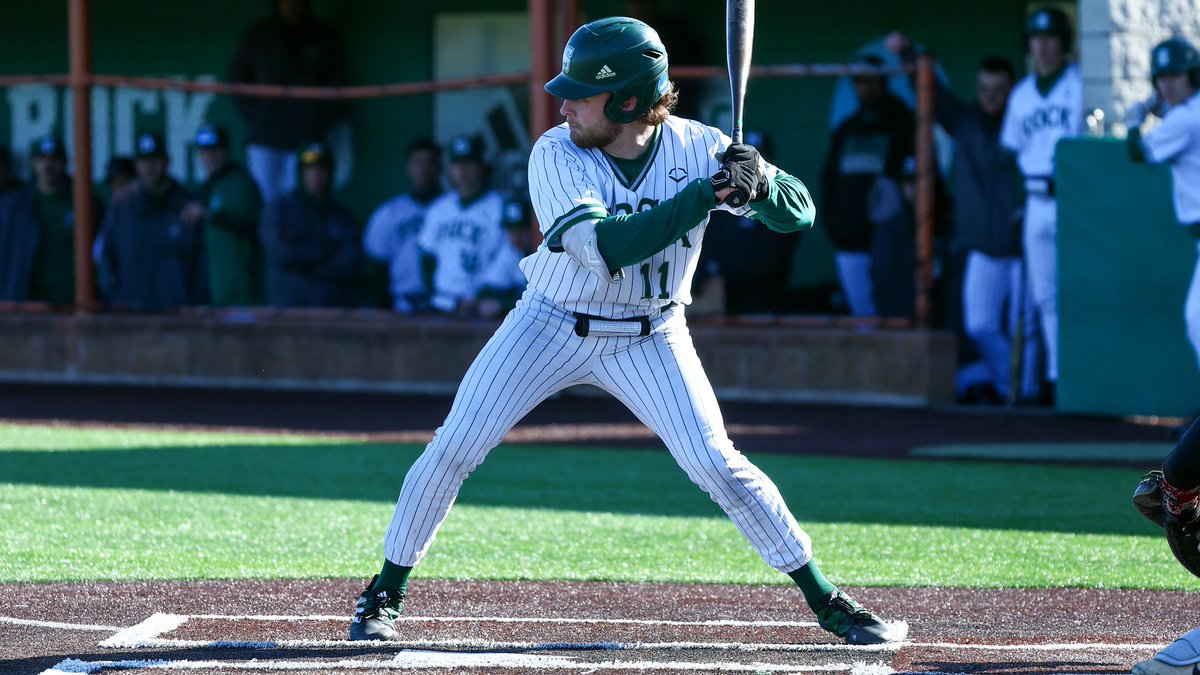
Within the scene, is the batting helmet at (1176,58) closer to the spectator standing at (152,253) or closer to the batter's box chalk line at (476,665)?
the batter's box chalk line at (476,665)

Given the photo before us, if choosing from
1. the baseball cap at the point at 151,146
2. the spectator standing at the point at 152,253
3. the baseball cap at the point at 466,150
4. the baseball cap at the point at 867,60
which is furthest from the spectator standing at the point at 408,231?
the baseball cap at the point at 867,60

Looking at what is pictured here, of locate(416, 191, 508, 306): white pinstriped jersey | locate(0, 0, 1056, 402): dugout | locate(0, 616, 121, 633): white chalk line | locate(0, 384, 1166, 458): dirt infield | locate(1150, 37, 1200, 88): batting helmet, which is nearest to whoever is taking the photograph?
locate(0, 616, 121, 633): white chalk line

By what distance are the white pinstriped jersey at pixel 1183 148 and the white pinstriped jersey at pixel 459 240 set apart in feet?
13.5

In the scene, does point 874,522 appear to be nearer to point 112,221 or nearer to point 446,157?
point 446,157

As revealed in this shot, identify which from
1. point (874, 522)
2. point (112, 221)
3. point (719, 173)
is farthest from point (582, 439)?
point (719, 173)

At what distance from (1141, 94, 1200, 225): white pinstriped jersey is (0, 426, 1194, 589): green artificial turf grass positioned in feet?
4.86

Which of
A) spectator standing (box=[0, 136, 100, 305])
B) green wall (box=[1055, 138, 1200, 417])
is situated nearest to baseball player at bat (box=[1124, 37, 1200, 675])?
green wall (box=[1055, 138, 1200, 417])

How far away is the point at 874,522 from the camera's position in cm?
651

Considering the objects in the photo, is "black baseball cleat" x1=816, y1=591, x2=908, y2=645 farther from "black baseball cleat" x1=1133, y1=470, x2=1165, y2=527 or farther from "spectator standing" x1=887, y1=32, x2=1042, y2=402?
"spectator standing" x1=887, y1=32, x2=1042, y2=402

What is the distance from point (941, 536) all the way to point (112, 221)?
294 inches

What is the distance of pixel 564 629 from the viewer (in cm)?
454

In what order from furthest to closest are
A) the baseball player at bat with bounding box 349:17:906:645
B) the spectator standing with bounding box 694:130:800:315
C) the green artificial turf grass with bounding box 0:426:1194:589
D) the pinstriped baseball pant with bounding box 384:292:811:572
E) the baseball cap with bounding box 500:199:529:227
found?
the baseball cap with bounding box 500:199:529:227 → the spectator standing with bounding box 694:130:800:315 → the green artificial turf grass with bounding box 0:426:1194:589 → the pinstriped baseball pant with bounding box 384:292:811:572 → the baseball player at bat with bounding box 349:17:906:645

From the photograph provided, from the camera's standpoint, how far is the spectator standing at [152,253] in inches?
465

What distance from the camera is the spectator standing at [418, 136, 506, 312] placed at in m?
11.0
